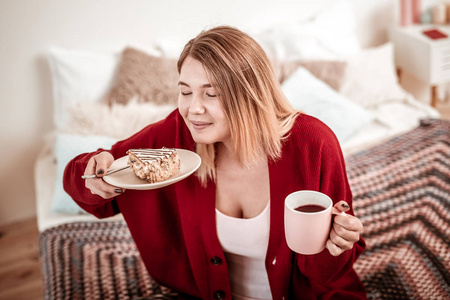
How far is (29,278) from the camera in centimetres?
213

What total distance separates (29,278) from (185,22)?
1667 mm

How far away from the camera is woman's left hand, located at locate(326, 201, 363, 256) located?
83 centimetres

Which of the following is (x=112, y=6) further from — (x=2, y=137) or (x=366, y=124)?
(x=366, y=124)

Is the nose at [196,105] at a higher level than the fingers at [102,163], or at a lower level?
higher

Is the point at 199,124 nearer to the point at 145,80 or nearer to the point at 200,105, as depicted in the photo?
the point at 200,105

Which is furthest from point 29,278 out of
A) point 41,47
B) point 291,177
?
point 291,177

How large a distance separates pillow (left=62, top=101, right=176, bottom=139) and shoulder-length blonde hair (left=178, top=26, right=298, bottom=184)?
3.05 ft

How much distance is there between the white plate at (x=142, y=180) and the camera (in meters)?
0.92

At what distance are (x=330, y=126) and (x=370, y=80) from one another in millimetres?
558

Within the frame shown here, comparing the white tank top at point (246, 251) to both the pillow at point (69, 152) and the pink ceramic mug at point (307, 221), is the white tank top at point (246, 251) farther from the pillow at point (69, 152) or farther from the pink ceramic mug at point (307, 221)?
the pillow at point (69, 152)

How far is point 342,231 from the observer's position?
833 mm

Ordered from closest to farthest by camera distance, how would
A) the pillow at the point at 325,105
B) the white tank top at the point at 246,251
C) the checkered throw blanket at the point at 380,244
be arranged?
the white tank top at the point at 246,251
the checkered throw blanket at the point at 380,244
the pillow at the point at 325,105

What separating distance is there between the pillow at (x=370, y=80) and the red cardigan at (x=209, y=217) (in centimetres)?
144

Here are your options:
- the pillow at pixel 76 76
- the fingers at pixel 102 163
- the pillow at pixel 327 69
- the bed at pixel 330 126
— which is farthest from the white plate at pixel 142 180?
the pillow at pixel 327 69
